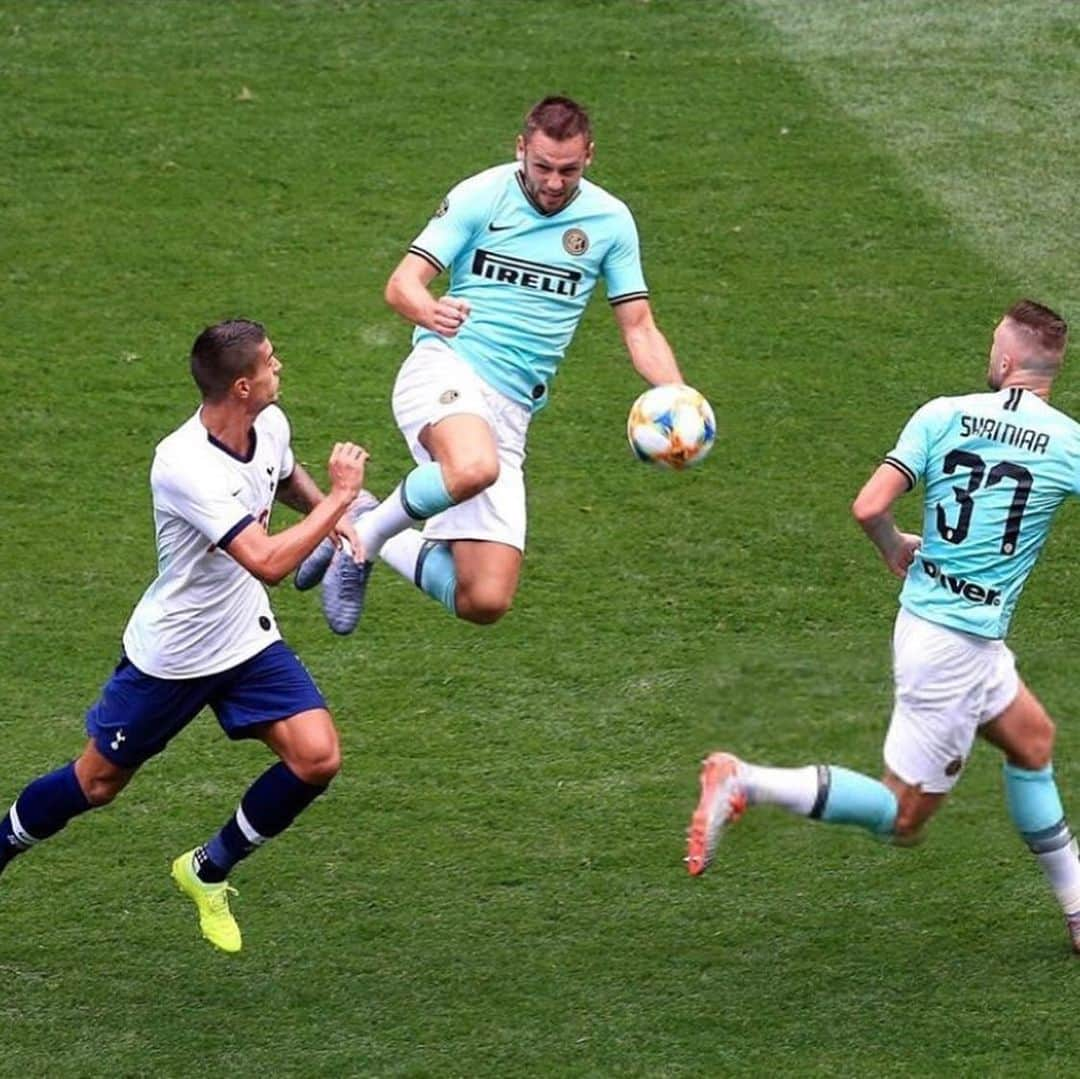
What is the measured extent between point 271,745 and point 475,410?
4.90 ft

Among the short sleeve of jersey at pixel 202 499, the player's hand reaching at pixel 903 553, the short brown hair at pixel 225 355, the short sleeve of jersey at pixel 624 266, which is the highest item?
the short brown hair at pixel 225 355

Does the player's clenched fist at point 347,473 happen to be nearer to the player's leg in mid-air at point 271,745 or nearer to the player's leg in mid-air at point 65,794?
the player's leg in mid-air at point 271,745

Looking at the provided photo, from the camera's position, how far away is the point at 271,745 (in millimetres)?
7270

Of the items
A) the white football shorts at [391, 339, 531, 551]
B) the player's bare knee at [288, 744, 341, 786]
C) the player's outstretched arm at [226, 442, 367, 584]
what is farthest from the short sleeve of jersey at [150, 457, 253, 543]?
the white football shorts at [391, 339, 531, 551]

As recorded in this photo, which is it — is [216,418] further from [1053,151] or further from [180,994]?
[1053,151]

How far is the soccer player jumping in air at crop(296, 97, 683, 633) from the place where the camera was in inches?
313

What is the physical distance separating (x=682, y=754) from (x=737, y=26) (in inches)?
275

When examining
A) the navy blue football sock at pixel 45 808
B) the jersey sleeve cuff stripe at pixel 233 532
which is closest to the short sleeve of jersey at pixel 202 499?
the jersey sleeve cuff stripe at pixel 233 532

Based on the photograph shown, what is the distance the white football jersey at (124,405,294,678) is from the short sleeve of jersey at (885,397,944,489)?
192 cm

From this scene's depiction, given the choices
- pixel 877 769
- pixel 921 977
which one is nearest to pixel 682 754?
pixel 877 769

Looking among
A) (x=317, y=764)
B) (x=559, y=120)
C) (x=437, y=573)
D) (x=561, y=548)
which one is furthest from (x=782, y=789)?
(x=561, y=548)

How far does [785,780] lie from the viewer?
6.92 m

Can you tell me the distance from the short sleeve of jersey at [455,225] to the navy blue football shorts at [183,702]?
1633mm

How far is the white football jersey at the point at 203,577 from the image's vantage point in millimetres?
6926
